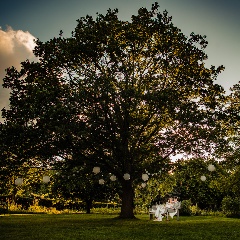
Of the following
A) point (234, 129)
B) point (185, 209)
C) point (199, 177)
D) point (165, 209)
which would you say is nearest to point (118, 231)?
point (165, 209)

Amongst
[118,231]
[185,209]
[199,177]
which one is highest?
[199,177]

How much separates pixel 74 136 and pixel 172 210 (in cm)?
1087

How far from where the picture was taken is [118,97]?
2258 centimetres

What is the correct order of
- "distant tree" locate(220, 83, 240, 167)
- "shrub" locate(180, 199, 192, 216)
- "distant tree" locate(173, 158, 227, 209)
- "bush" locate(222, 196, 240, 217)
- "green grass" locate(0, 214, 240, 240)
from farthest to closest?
1. "shrub" locate(180, 199, 192, 216)
2. "bush" locate(222, 196, 240, 217)
3. "distant tree" locate(220, 83, 240, 167)
4. "distant tree" locate(173, 158, 227, 209)
5. "green grass" locate(0, 214, 240, 240)

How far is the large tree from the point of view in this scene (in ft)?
70.2

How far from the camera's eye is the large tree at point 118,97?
21391mm

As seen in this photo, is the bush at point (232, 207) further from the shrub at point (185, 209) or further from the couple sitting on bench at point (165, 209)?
the couple sitting on bench at point (165, 209)

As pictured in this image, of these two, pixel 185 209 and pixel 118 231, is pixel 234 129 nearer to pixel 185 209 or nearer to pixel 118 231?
pixel 185 209

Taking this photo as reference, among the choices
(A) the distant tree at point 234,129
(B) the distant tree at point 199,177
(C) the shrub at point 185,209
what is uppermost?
(A) the distant tree at point 234,129

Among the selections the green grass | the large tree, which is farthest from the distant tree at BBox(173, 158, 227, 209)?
the green grass

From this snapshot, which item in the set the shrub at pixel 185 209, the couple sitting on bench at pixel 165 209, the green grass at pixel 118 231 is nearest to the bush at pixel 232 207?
the shrub at pixel 185 209

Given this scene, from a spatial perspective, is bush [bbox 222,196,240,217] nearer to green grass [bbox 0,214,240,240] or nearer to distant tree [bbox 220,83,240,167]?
distant tree [bbox 220,83,240,167]

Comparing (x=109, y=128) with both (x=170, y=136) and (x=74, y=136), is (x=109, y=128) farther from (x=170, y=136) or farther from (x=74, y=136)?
(x=170, y=136)

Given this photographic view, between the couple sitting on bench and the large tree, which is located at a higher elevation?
the large tree
